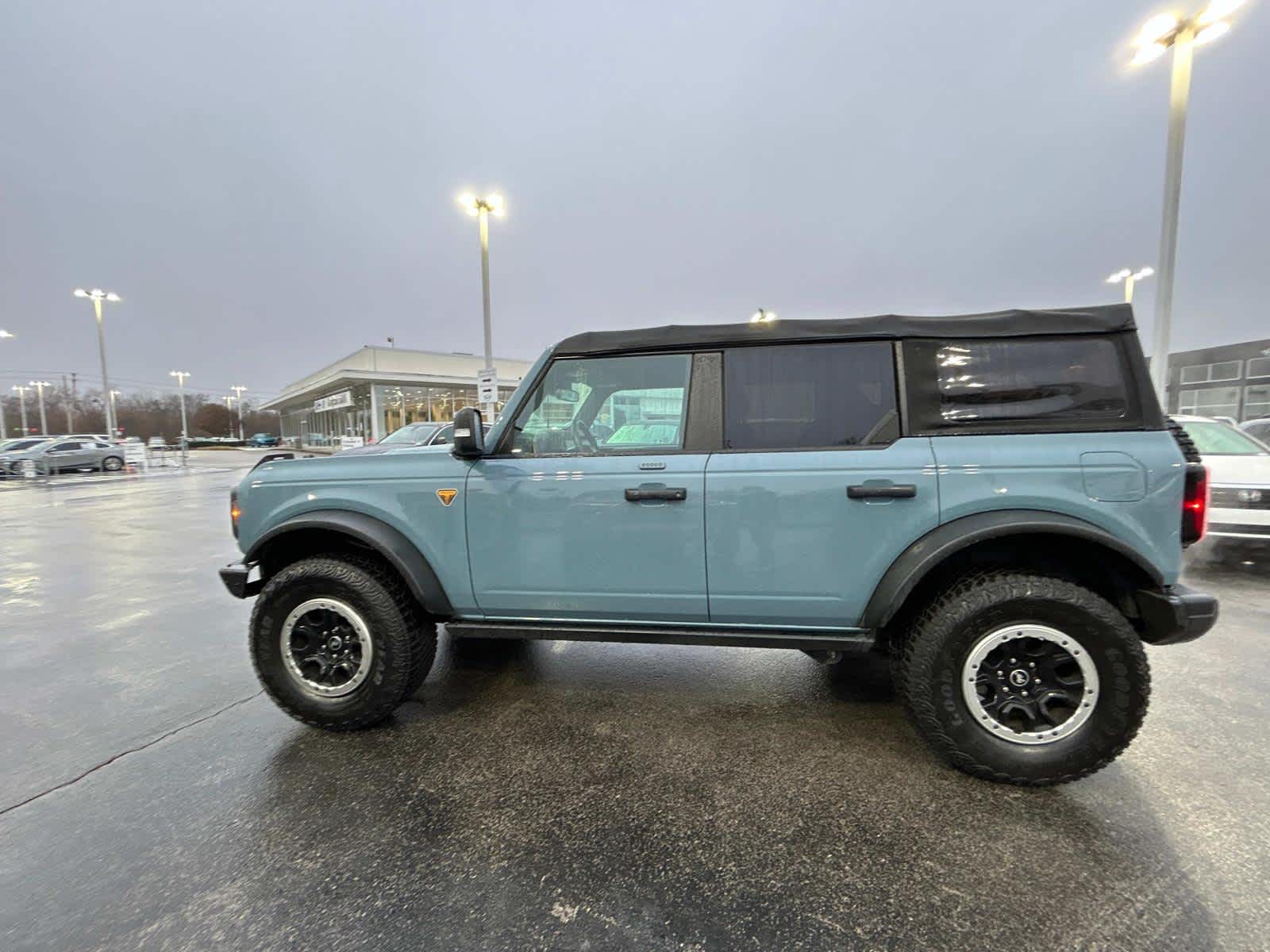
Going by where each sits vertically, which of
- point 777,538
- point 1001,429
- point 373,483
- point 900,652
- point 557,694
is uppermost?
point 1001,429

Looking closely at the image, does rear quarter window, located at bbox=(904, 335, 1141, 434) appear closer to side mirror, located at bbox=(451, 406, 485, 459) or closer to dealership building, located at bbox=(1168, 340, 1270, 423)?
side mirror, located at bbox=(451, 406, 485, 459)

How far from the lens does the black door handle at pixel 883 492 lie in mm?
2432

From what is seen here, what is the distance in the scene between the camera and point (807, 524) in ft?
8.29

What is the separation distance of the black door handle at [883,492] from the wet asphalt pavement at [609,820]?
1252mm

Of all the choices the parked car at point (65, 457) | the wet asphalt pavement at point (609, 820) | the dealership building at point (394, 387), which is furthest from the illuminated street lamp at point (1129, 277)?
the parked car at point (65, 457)

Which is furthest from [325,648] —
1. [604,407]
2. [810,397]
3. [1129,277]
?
[1129,277]

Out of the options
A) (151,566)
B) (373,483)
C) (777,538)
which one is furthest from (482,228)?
(777,538)

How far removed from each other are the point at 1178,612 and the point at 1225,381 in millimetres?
34083

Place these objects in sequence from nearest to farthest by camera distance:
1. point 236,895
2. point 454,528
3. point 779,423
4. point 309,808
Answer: point 236,895, point 309,808, point 779,423, point 454,528

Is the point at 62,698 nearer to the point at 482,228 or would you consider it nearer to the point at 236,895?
the point at 236,895

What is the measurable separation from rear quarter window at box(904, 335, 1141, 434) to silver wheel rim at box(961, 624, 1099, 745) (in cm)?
91

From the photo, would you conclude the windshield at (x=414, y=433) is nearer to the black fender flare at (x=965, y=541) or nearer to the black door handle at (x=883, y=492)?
the black door handle at (x=883, y=492)

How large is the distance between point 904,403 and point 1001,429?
42 cm

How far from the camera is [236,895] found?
6.22ft
